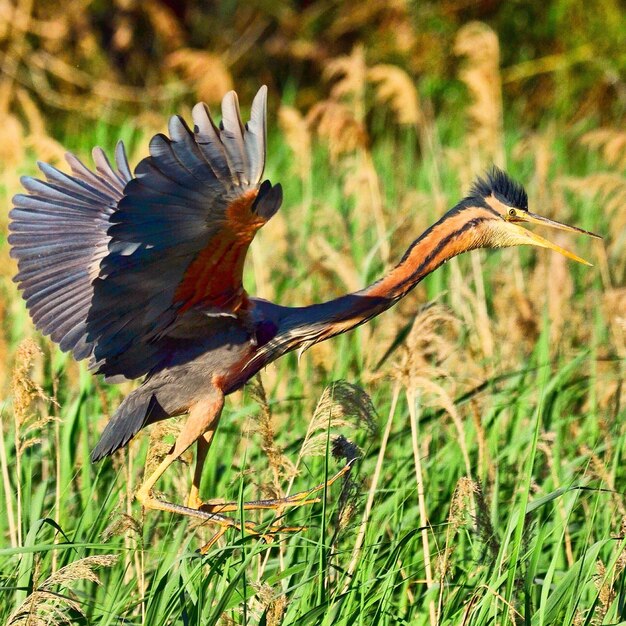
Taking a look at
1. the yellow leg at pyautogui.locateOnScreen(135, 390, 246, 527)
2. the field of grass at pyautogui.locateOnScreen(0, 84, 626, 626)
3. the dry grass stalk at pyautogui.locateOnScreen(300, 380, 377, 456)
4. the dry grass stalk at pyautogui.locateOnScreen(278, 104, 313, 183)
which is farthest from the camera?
the dry grass stalk at pyautogui.locateOnScreen(278, 104, 313, 183)

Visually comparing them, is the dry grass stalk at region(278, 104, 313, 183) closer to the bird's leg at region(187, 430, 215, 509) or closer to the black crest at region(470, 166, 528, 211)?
the black crest at region(470, 166, 528, 211)

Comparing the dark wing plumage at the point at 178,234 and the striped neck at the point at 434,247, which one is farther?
the striped neck at the point at 434,247

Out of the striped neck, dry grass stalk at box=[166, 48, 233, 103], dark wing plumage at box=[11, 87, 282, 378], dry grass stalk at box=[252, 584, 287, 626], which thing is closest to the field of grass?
dry grass stalk at box=[252, 584, 287, 626]

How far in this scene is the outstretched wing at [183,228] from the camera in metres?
3.22

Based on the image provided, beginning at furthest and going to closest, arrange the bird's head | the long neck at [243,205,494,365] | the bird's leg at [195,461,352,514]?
the bird's head
the long neck at [243,205,494,365]
the bird's leg at [195,461,352,514]

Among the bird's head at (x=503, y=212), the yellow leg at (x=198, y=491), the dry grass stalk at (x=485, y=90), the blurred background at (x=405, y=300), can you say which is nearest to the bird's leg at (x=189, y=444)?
the yellow leg at (x=198, y=491)

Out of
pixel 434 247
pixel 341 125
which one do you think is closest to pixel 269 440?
pixel 434 247

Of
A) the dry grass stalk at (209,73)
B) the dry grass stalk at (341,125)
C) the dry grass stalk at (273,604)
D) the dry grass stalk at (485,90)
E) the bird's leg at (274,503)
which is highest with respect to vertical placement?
the dry grass stalk at (209,73)

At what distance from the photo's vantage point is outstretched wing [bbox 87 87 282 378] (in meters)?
3.22

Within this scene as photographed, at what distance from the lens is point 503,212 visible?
4188 mm

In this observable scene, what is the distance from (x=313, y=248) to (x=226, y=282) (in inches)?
72.2

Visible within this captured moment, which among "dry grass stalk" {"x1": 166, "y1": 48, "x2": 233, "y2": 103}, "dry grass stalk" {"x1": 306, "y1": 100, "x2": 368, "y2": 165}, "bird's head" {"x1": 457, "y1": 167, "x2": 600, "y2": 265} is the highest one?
"dry grass stalk" {"x1": 166, "y1": 48, "x2": 233, "y2": 103}

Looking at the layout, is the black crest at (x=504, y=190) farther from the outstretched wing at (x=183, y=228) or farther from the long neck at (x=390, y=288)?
the outstretched wing at (x=183, y=228)

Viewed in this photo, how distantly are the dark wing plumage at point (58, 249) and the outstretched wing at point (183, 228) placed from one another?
1.47 ft
